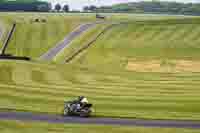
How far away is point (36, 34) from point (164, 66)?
4616cm

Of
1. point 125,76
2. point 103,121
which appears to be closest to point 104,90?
point 125,76

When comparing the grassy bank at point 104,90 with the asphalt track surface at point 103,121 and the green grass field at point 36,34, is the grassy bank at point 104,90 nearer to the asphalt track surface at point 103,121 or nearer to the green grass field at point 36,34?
the asphalt track surface at point 103,121

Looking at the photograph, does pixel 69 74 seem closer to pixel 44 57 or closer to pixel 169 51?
pixel 44 57

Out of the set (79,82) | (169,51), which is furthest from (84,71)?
(169,51)

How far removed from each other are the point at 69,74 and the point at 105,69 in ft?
38.8

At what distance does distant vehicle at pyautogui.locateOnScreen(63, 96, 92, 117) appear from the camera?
5059cm

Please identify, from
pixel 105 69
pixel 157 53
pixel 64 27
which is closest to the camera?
pixel 105 69

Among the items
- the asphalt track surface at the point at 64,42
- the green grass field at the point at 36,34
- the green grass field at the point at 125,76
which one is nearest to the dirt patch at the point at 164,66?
the green grass field at the point at 125,76

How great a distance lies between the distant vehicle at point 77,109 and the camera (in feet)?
166

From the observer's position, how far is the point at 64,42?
124 meters

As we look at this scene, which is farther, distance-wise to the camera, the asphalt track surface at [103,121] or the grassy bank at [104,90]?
the grassy bank at [104,90]

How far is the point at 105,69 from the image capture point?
3647 inches

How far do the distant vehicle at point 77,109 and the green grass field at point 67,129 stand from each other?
4.50m

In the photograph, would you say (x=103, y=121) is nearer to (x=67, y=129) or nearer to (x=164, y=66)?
(x=67, y=129)
